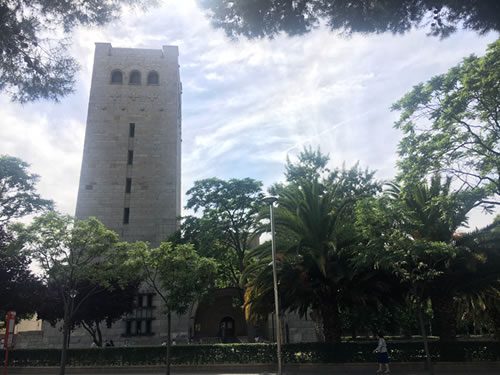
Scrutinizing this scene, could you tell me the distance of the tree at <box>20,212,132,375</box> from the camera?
2223 cm

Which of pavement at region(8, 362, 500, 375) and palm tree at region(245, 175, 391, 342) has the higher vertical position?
palm tree at region(245, 175, 391, 342)

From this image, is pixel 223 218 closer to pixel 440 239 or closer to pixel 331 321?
pixel 331 321

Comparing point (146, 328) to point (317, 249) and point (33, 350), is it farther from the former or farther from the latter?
point (317, 249)

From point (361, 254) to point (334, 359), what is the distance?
5542 mm

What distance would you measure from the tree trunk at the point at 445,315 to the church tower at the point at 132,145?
2344 centimetres

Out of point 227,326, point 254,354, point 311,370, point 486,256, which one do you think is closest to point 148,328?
point 227,326

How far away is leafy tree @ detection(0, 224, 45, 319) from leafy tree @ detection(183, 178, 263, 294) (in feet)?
37.4

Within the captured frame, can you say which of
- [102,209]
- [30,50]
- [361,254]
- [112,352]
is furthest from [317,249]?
[102,209]

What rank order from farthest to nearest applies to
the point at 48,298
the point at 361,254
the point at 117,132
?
the point at 117,132
the point at 48,298
the point at 361,254

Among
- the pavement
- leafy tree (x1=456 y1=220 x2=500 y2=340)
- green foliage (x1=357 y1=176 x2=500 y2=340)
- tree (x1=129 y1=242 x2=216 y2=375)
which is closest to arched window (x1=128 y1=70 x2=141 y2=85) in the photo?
tree (x1=129 y1=242 x2=216 y2=375)

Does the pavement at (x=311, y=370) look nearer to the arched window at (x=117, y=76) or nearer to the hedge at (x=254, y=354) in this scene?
the hedge at (x=254, y=354)

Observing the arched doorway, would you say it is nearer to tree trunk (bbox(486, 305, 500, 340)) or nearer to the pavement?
the pavement

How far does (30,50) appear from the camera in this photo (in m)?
9.45

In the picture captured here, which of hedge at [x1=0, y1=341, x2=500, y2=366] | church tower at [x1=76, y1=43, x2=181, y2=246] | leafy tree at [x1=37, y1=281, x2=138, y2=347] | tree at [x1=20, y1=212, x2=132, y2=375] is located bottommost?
hedge at [x1=0, y1=341, x2=500, y2=366]
